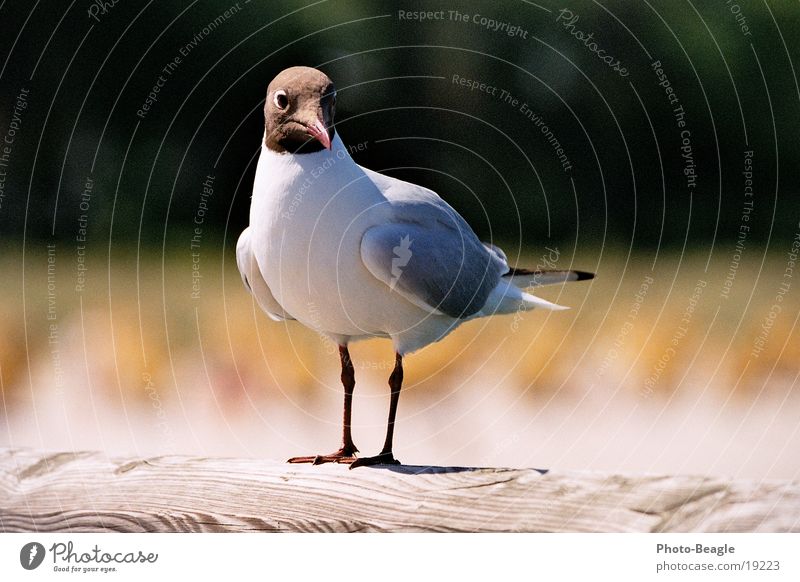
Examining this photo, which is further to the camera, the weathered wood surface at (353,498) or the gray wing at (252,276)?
the gray wing at (252,276)

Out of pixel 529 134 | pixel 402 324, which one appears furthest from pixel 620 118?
pixel 402 324

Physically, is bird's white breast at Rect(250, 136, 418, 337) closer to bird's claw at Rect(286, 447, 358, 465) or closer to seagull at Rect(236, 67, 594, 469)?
seagull at Rect(236, 67, 594, 469)

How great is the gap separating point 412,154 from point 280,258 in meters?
1.07

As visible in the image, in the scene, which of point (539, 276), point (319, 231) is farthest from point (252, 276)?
point (539, 276)

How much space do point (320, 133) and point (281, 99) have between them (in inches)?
5.2

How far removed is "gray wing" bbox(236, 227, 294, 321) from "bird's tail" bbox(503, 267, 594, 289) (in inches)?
20.3

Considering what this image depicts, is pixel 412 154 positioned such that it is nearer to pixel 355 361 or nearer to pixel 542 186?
pixel 542 186

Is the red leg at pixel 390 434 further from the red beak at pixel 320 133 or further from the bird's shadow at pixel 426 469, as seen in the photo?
the red beak at pixel 320 133

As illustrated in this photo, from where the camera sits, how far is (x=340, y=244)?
205 centimetres

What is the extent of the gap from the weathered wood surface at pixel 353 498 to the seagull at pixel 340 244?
6.0 inches

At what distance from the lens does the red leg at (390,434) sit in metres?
2.12

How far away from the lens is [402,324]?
2.16 m
